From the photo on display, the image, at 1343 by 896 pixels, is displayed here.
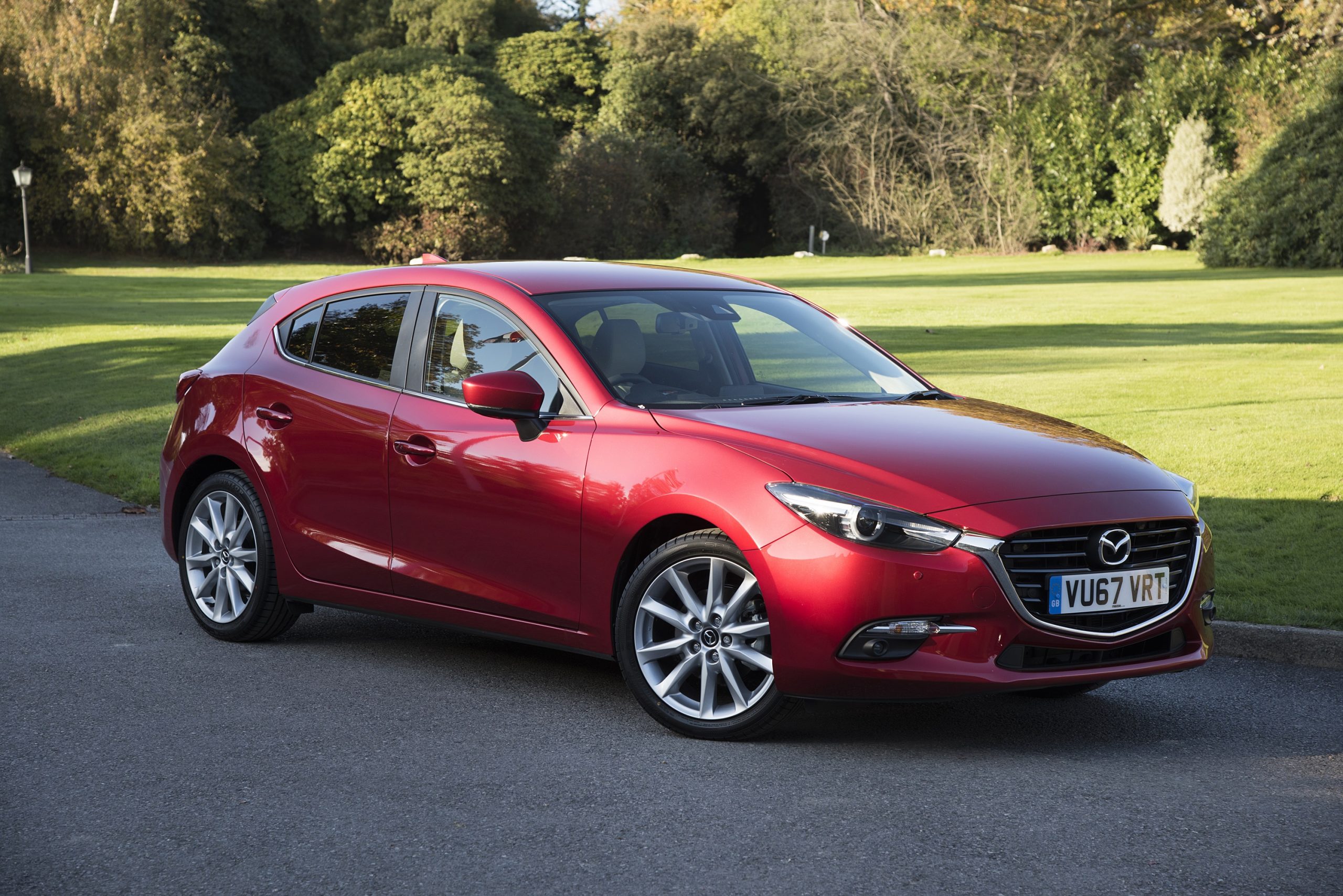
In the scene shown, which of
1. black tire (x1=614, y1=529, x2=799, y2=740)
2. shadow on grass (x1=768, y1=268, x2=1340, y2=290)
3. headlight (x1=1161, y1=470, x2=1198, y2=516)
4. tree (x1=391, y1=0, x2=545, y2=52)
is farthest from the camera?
tree (x1=391, y1=0, x2=545, y2=52)

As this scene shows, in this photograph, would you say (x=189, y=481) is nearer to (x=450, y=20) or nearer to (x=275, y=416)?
(x=275, y=416)

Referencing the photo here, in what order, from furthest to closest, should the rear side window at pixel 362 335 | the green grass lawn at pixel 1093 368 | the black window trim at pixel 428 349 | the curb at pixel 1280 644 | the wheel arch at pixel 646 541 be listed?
the green grass lawn at pixel 1093 368 < the curb at pixel 1280 644 < the rear side window at pixel 362 335 < the black window trim at pixel 428 349 < the wheel arch at pixel 646 541

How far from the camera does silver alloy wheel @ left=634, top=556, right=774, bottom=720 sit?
5121 millimetres

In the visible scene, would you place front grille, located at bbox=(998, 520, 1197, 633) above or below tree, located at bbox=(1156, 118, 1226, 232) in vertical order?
below

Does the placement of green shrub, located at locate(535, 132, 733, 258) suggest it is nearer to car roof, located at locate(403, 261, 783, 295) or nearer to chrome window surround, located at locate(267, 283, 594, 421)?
chrome window surround, located at locate(267, 283, 594, 421)

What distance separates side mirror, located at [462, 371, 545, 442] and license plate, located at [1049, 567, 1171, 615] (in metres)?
1.94

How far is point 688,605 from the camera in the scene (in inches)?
205

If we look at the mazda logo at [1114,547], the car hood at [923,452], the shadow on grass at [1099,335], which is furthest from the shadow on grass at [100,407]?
the shadow on grass at [1099,335]

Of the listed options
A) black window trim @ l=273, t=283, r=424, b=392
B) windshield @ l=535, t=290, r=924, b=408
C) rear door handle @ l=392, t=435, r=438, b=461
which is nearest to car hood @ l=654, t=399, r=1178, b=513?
windshield @ l=535, t=290, r=924, b=408

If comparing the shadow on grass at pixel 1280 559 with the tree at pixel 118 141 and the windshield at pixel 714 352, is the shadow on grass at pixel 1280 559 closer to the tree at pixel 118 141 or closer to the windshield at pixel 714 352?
the windshield at pixel 714 352

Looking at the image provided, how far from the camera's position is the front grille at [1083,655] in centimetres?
485

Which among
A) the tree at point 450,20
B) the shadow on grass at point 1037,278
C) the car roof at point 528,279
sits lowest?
the shadow on grass at point 1037,278

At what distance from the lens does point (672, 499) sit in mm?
5191

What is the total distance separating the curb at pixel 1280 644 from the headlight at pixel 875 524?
254cm
